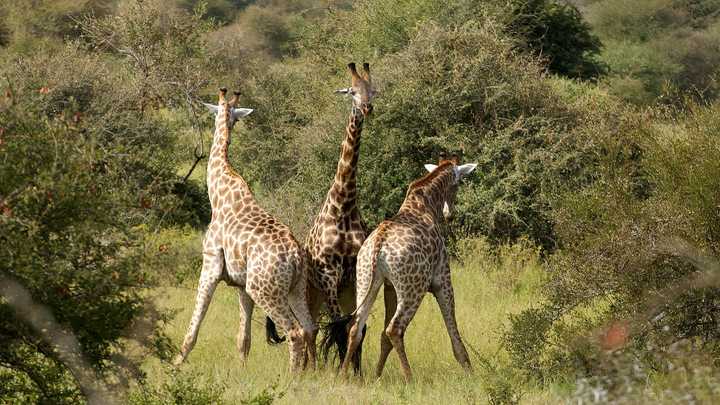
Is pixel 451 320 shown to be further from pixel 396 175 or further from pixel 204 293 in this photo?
pixel 396 175

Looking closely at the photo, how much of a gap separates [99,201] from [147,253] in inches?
16.1

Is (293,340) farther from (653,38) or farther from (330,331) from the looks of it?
(653,38)

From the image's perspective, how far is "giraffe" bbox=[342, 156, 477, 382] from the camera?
888 cm

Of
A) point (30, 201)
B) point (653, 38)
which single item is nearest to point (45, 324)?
point (30, 201)

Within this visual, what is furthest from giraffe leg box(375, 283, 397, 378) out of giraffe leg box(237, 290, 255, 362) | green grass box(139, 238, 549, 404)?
giraffe leg box(237, 290, 255, 362)

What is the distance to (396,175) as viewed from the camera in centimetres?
1614

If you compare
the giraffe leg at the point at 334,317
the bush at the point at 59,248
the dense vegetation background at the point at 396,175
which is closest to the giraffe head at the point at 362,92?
the giraffe leg at the point at 334,317

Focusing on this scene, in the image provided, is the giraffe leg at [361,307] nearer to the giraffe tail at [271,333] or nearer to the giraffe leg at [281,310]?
the giraffe leg at [281,310]

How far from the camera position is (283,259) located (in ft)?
29.1

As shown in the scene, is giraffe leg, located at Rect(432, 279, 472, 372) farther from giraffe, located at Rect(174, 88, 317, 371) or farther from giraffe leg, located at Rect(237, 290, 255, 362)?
giraffe leg, located at Rect(237, 290, 255, 362)

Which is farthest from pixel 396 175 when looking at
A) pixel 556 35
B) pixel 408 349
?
pixel 556 35

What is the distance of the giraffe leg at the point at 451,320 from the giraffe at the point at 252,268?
107 centimetres

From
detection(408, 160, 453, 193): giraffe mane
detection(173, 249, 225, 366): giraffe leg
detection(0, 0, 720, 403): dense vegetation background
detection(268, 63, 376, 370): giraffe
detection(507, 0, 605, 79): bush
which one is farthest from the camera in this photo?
detection(507, 0, 605, 79): bush

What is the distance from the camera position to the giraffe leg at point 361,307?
8812 mm
